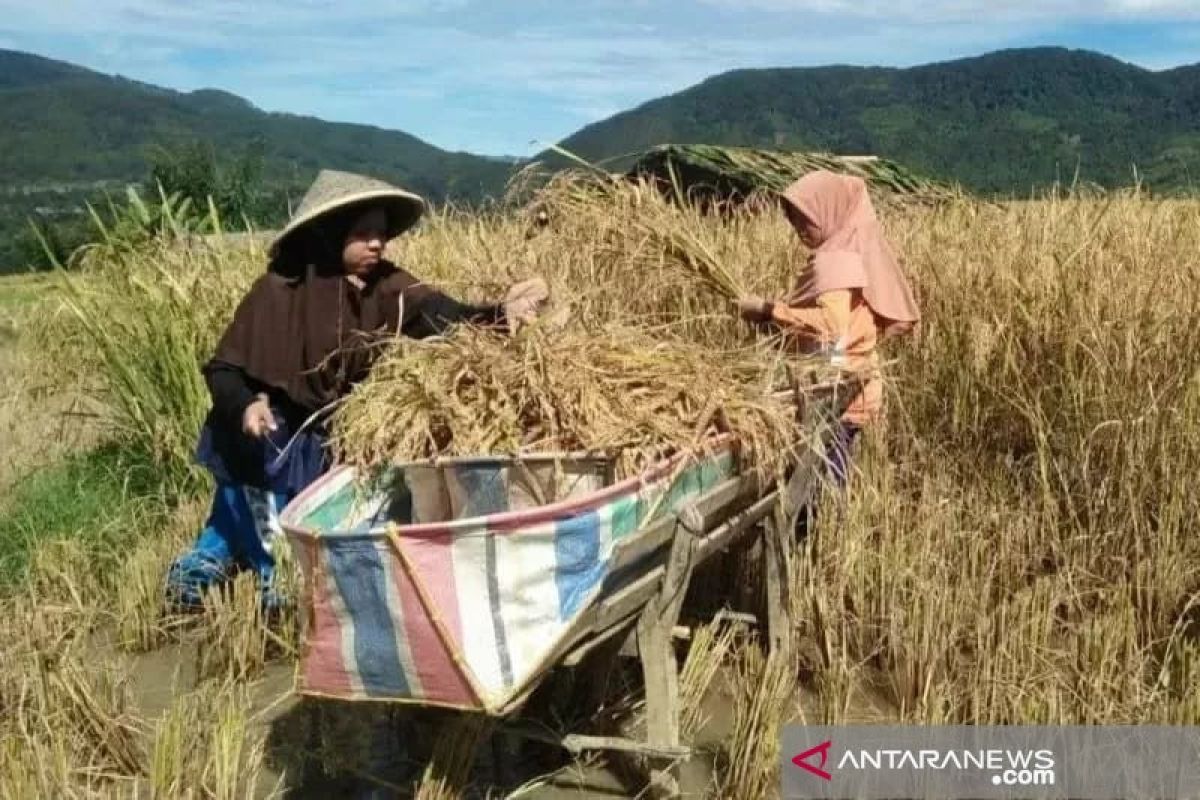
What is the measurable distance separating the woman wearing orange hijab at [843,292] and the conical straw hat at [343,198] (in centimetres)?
111

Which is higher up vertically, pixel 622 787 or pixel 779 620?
pixel 779 620

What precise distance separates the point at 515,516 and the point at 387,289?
1673 millimetres

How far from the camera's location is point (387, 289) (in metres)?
3.75

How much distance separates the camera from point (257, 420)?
3396 millimetres

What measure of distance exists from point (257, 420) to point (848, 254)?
72.3 inches

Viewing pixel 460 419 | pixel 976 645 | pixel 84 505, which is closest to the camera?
pixel 460 419

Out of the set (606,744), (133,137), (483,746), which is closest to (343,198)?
(483,746)

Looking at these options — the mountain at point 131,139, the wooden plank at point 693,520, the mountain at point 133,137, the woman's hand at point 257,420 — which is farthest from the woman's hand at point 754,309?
the mountain at point 133,137

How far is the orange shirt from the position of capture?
3.68m

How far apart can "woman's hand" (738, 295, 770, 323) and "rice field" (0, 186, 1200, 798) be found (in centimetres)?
15

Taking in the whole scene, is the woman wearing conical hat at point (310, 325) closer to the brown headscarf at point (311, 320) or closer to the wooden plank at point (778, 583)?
the brown headscarf at point (311, 320)

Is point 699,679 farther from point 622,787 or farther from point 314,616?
point 314,616

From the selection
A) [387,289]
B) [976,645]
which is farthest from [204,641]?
[976,645]

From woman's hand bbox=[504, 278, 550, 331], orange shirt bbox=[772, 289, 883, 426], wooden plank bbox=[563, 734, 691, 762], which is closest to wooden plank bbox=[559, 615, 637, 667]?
wooden plank bbox=[563, 734, 691, 762]
